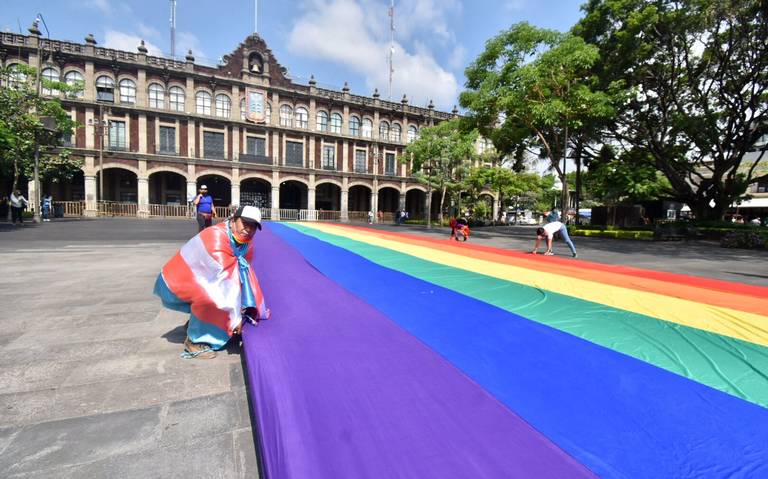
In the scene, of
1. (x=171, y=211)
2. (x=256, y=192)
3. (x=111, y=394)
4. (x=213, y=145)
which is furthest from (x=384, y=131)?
(x=111, y=394)

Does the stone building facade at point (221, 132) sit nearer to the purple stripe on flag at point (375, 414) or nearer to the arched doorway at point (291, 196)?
the arched doorway at point (291, 196)

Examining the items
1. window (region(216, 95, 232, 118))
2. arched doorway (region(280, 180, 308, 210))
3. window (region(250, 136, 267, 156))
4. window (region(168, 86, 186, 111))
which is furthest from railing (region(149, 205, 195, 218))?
arched doorway (region(280, 180, 308, 210))

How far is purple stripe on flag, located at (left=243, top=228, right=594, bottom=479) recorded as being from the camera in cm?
138

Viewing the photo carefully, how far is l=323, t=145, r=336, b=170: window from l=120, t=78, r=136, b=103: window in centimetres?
1416

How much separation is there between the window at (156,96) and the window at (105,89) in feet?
7.42

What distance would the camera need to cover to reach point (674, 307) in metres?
3.71

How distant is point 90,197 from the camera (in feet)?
79.2

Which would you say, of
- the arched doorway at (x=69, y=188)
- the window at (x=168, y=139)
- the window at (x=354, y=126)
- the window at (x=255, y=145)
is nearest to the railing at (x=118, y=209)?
the arched doorway at (x=69, y=188)

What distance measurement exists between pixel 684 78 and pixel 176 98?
30.7 meters

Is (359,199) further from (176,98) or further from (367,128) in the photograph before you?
(176,98)

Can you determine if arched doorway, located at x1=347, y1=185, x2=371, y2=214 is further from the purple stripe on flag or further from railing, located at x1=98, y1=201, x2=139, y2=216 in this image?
the purple stripe on flag

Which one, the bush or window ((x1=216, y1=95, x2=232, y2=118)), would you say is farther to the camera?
window ((x1=216, y1=95, x2=232, y2=118))

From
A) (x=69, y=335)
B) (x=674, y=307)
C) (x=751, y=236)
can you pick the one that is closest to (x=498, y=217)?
(x=751, y=236)

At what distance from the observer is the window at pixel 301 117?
3050cm
